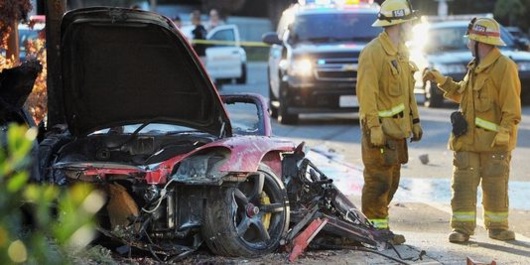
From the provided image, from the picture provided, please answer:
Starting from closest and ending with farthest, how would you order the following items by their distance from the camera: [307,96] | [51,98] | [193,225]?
1. [193,225]
2. [51,98]
3. [307,96]

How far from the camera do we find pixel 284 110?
1631 centimetres

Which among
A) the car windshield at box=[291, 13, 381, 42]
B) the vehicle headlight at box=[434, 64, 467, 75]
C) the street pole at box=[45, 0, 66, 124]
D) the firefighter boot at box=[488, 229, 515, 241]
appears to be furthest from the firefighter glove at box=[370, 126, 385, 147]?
the vehicle headlight at box=[434, 64, 467, 75]

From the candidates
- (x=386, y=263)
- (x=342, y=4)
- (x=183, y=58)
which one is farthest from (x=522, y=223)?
(x=342, y=4)

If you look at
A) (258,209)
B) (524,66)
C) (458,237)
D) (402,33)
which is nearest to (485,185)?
(458,237)

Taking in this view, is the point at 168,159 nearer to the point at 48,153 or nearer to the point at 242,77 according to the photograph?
the point at 48,153

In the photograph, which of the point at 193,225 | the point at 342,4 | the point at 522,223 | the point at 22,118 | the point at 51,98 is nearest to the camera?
the point at 193,225

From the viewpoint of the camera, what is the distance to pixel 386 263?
574cm

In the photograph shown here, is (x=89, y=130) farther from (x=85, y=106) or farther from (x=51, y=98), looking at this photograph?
(x=51, y=98)

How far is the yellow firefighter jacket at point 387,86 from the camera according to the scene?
260 inches

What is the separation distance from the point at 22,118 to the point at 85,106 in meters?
0.41

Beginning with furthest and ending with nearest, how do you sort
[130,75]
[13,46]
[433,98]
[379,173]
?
[433,98] → [13,46] → [379,173] → [130,75]

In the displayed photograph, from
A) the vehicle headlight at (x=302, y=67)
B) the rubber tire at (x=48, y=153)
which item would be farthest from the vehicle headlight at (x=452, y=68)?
the rubber tire at (x=48, y=153)

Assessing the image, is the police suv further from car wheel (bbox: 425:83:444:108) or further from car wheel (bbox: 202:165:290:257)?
car wheel (bbox: 202:165:290:257)

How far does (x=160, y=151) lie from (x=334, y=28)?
11108 millimetres
